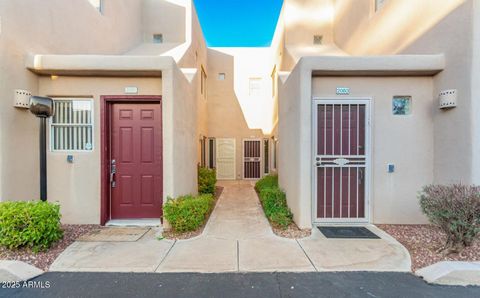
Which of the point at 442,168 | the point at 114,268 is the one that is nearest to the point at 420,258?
the point at 442,168

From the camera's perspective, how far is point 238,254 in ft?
11.5

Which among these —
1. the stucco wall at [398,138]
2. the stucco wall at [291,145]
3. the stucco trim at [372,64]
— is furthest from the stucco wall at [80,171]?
the stucco wall at [398,138]

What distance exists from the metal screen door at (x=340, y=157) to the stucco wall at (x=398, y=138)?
0.18 metres

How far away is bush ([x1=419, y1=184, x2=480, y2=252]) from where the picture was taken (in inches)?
125

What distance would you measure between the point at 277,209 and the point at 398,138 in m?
2.84

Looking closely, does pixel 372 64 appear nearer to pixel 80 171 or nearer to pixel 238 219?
pixel 238 219

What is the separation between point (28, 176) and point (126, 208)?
1.81m

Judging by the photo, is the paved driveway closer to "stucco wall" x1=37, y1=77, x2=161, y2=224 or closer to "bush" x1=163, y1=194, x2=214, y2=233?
"bush" x1=163, y1=194, x2=214, y2=233

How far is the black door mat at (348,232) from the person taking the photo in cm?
412

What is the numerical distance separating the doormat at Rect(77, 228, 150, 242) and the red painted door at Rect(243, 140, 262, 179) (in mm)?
7379

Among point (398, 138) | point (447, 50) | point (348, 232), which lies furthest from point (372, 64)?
point (348, 232)

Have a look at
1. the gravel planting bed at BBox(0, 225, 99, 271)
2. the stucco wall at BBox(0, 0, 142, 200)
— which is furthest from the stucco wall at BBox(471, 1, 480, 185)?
the stucco wall at BBox(0, 0, 142, 200)

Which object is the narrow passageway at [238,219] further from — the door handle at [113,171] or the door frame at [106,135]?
the door handle at [113,171]

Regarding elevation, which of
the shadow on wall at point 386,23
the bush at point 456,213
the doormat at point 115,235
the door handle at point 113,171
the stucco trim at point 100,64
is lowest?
the doormat at point 115,235
